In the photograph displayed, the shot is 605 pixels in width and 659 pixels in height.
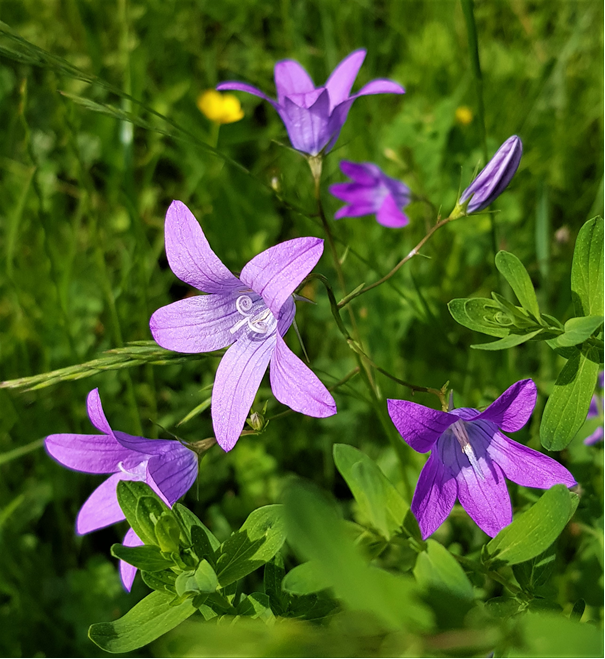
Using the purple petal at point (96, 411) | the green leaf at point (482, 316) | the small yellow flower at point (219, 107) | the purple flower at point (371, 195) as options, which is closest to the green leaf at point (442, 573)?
the green leaf at point (482, 316)

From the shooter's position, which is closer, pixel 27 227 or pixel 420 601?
pixel 420 601

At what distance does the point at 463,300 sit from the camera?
5.48 feet

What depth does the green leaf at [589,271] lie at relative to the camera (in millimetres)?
1650

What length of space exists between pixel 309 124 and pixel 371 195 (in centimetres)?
112

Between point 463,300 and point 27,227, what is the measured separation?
322 centimetres

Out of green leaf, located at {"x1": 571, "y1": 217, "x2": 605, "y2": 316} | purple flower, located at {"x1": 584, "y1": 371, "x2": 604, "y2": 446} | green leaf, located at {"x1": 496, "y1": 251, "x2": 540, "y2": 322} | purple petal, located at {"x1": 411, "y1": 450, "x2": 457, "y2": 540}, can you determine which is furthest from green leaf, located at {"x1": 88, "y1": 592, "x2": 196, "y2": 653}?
purple flower, located at {"x1": 584, "y1": 371, "x2": 604, "y2": 446}

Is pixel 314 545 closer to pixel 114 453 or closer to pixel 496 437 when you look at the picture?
pixel 496 437

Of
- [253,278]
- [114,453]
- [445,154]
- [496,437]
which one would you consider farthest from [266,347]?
[445,154]

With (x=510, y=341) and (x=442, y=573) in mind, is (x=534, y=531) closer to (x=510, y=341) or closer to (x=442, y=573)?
(x=442, y=573)

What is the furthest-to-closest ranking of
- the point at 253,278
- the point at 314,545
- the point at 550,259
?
the point at 550,259 → the point at 253,278 → the point at 314,545

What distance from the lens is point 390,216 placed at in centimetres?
325

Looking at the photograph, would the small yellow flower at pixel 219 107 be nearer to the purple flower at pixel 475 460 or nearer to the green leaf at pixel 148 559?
the purple flower at pixel 475 460

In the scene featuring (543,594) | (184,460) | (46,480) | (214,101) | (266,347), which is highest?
(214,101)

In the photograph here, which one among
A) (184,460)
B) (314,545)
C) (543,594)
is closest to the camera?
(314,545)
